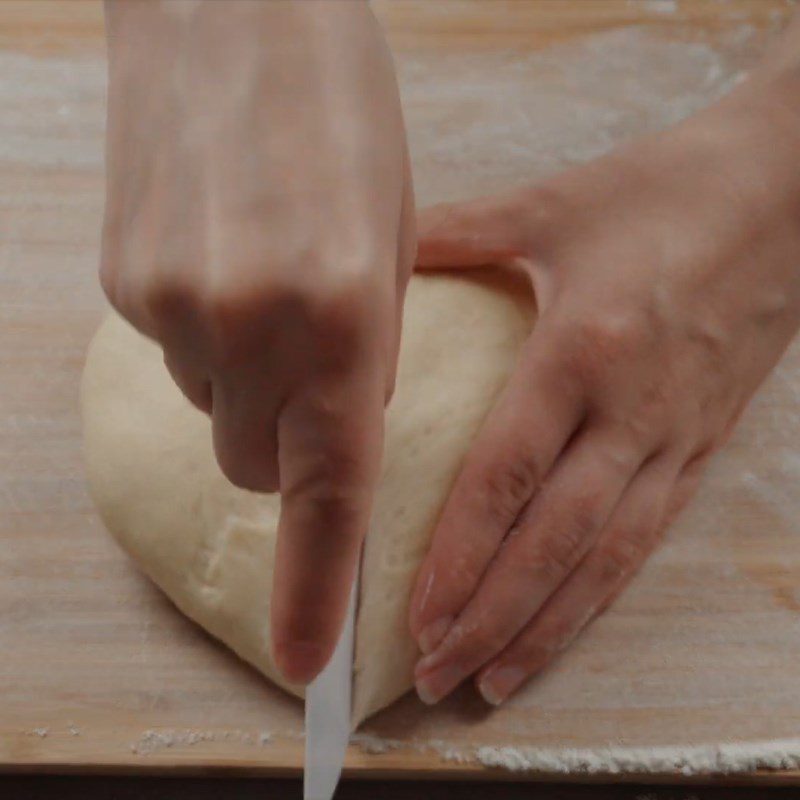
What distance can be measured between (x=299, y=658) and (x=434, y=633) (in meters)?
0.22

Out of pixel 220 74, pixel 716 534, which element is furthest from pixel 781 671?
pixel 220 74

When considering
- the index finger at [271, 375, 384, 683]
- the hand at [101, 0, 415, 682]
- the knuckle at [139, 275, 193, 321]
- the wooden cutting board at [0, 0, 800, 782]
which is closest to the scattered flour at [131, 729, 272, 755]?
the wooden cutting board at [0, 0, 800, 782]

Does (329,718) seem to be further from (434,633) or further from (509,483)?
(509,483)

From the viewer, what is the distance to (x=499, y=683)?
0.84m

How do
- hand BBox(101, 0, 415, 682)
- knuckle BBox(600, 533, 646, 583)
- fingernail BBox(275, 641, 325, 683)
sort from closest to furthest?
hand BBox(101, 0, 415, 682)
fingernail BBox(275, 641, 325, 683)
knuckle BBox(600, 533, 646, 583)

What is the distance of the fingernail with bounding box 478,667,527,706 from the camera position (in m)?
0.84

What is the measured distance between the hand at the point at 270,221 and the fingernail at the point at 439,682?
0.33 meters

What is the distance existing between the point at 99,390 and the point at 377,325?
540 millimetres

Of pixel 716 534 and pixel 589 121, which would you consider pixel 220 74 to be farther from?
Answer: pixel 589 121

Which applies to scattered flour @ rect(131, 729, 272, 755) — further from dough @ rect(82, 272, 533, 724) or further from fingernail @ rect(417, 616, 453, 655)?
fingernail @ rect(417, 616, 453, 655)

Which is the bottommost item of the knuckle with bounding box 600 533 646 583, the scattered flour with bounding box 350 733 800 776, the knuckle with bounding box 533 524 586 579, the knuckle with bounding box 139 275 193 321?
the scattered flour with bounding box 350 733 800 776

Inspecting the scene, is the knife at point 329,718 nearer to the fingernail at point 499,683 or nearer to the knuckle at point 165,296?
→ the fingernail at point 499,683

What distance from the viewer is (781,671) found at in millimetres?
893

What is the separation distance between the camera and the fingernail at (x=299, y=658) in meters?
0.62
